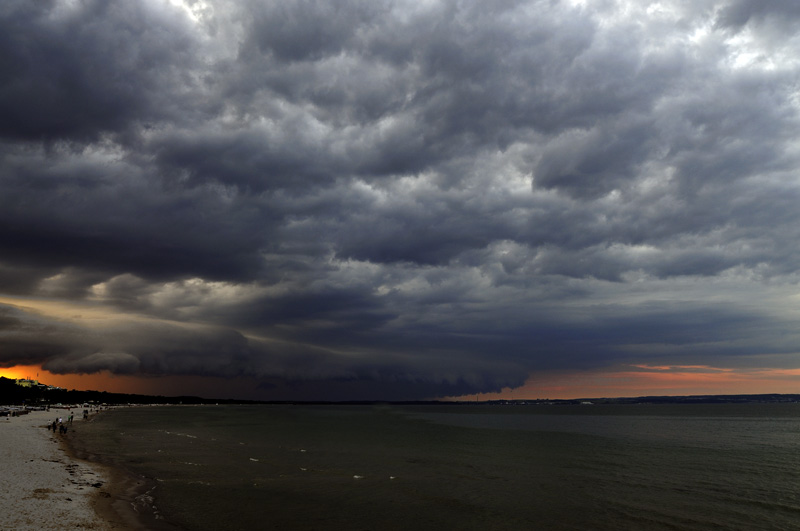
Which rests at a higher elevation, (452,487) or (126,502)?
(126,502)

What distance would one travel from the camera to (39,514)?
93.5ft

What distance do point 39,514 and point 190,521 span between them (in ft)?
27.5

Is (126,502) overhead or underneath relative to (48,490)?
underneath

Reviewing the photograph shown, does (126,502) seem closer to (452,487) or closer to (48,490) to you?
(48,490)

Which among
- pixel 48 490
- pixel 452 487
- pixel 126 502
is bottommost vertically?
pixel 452 487

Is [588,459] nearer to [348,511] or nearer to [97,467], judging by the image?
[348,511]

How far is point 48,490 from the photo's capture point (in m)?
35.0

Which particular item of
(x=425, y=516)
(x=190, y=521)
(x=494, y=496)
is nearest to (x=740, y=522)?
(x=494, y=496)

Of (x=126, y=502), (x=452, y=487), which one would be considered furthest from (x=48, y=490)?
(x=452, y=487)

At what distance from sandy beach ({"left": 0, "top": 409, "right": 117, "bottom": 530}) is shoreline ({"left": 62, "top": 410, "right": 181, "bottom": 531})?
1.45ft

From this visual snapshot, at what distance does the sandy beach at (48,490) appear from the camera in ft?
90.7

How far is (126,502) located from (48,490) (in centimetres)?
561

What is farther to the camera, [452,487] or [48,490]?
[452,487]

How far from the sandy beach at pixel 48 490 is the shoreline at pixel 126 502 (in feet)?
1.45
